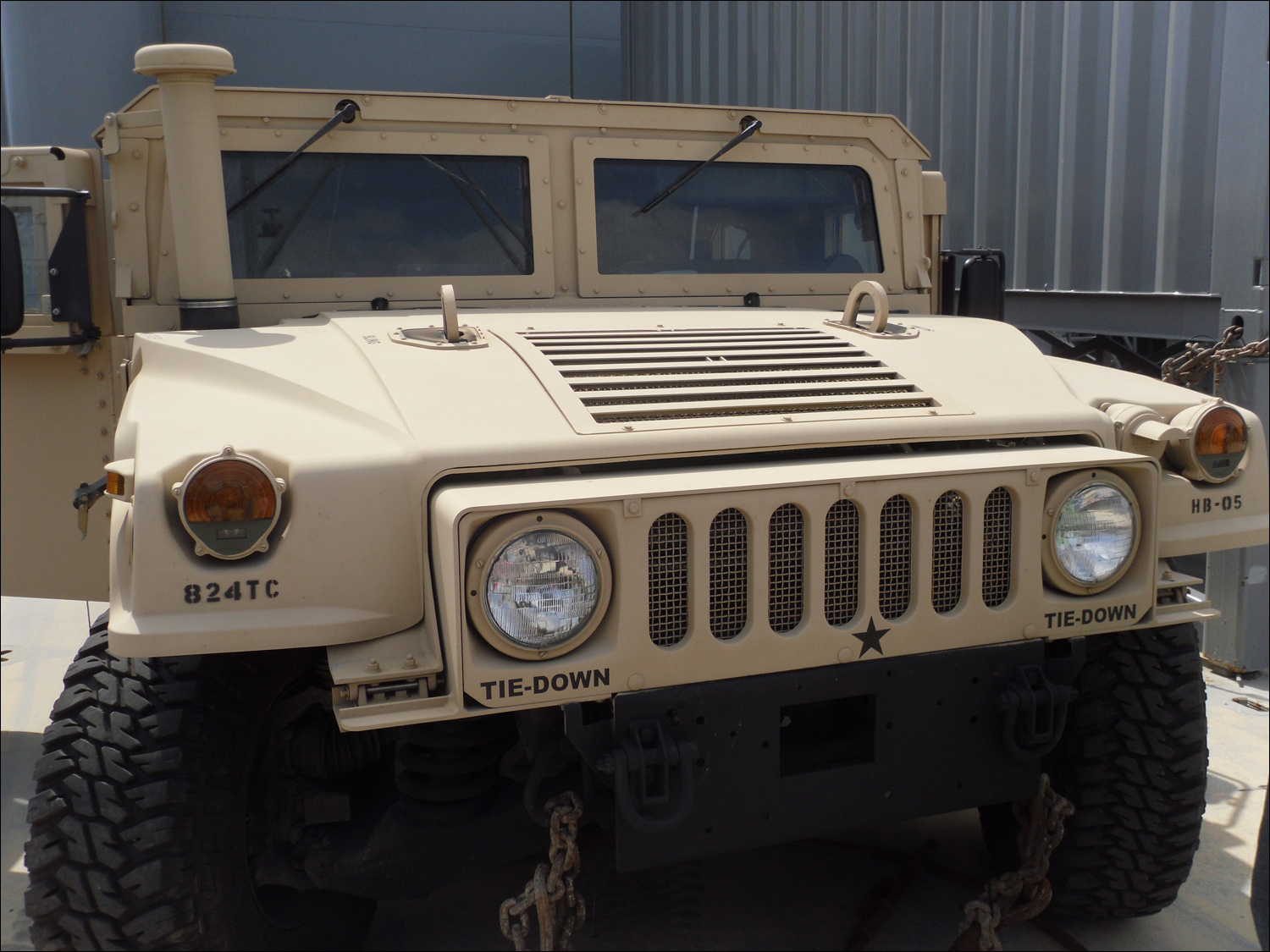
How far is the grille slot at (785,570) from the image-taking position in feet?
6.54

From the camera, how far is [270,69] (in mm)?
10367

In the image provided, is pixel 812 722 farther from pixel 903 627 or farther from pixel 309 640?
pixel 309 640

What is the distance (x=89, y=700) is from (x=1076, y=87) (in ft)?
15.4

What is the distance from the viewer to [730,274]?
11.1ft

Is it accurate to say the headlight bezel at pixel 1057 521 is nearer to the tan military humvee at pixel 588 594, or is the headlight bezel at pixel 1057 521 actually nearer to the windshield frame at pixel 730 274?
the tan military humvee at pixel 588 594

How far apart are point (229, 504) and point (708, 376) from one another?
3.13ft

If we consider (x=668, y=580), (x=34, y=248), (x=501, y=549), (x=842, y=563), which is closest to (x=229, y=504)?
(x=501, y=549)

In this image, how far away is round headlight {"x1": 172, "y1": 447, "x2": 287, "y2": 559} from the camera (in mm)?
1836

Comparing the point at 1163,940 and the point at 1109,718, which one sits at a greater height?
the point at 1109,718

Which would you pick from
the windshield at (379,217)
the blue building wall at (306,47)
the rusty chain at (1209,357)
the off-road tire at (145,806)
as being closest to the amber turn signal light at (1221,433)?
the rusty chain at (1209,357)

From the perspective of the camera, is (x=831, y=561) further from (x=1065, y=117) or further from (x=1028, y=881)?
(x=1065, y=117)

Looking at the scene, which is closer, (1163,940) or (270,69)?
(1163,940)

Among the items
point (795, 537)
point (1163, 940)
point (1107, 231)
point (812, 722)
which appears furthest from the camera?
point (1107, 231)

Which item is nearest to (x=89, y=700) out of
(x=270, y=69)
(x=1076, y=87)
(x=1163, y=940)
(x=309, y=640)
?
(x=309, y=640)
